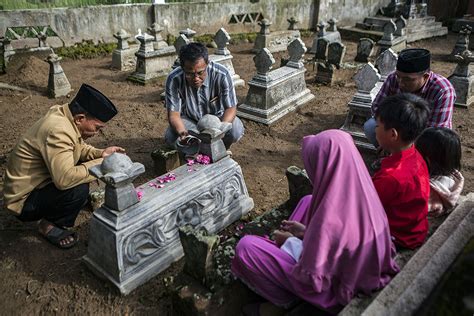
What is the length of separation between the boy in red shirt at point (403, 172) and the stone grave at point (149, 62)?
19.3 ft

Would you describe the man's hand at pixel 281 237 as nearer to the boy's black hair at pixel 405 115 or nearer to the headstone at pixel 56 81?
the boy's black hair at pixel 405 115

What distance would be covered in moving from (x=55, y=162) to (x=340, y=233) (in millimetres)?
2193

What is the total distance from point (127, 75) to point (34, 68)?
1722 mm

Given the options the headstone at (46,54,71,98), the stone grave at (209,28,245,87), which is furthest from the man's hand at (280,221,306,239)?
the headstone at (46,54,71,98)

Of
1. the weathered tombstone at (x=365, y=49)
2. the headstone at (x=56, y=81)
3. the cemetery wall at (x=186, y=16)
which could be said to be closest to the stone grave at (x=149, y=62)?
the headstone at (x=56, y=81)

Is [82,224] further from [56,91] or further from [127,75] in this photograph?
[127,75]

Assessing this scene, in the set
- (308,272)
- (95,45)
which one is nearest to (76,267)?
(308,272)

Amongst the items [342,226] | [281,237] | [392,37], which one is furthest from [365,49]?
[342,226]

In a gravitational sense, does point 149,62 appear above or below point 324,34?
below

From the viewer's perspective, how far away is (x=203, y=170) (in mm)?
3279

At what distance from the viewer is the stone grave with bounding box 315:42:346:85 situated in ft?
25.0

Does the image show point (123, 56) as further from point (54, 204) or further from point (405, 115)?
point (405, 115)

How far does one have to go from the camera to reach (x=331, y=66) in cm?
764

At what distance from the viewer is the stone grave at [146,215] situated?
8.75 ft
